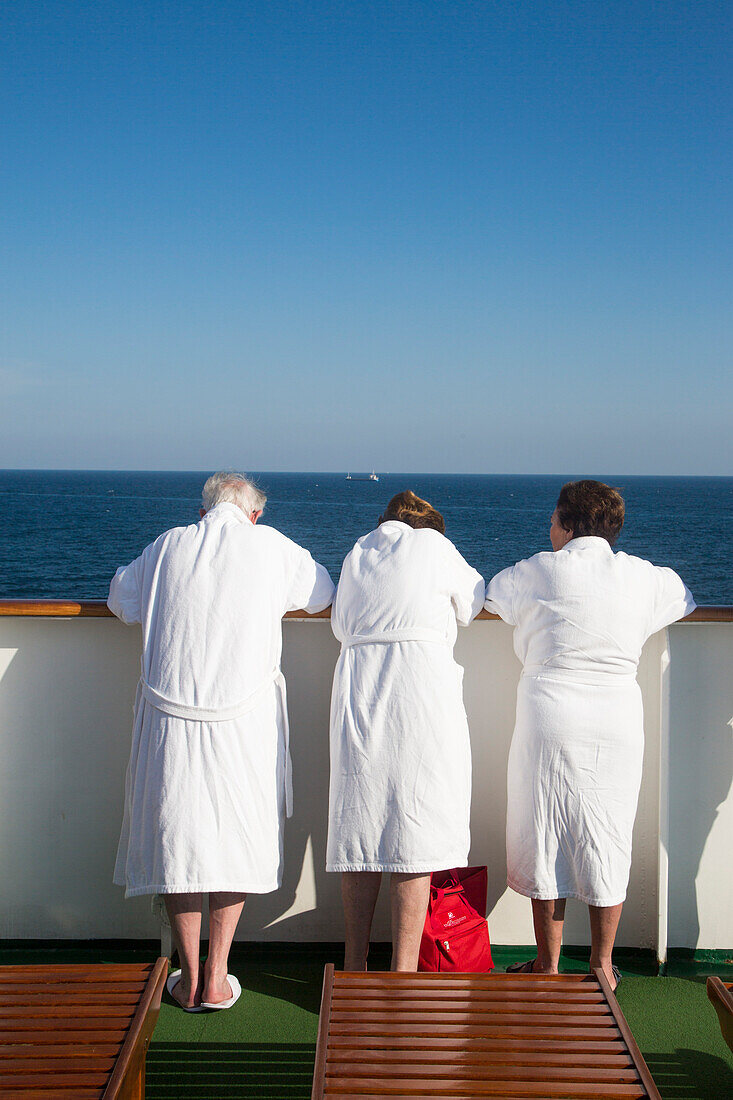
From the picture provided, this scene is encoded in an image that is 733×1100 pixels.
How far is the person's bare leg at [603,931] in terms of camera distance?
91.6 inches

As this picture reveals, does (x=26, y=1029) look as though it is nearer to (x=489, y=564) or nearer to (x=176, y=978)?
(x=176, y=978)

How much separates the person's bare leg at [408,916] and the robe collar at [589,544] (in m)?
0.97

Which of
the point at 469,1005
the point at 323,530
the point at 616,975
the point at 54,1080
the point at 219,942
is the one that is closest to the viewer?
the point at 54,1080

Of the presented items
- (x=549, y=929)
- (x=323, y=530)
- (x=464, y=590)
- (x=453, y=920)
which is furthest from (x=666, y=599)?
(x=323, y=530)

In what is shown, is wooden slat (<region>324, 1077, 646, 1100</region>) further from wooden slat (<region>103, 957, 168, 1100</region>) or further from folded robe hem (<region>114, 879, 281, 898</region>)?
A: folded robe hem (<region>114, 879, 281, 898</region>)

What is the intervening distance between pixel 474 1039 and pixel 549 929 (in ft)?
2.75

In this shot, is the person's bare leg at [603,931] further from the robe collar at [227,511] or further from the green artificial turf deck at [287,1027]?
the robe collar at [227,511]

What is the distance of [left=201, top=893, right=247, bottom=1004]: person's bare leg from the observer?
2.31 metres

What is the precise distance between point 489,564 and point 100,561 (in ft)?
68.0

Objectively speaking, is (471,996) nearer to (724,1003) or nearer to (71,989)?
(724,1003)

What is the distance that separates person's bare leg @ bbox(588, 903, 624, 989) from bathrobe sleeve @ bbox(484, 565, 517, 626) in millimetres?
804

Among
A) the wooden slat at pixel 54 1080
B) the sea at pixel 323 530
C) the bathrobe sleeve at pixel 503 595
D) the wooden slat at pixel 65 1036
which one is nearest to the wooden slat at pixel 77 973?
the wooden slat at pixel 65 1036

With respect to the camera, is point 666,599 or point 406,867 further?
point 666,599

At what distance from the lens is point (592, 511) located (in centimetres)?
235
